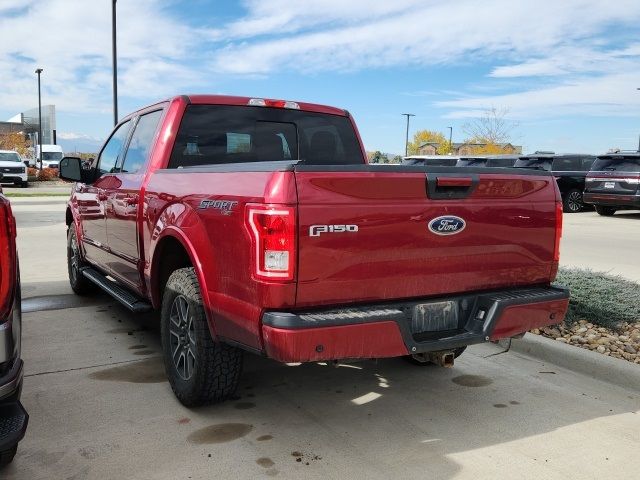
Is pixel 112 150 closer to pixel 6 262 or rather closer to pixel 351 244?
pixel 6 262

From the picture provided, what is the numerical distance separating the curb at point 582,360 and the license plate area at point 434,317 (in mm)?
1643

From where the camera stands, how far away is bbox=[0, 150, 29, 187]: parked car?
1144 inches

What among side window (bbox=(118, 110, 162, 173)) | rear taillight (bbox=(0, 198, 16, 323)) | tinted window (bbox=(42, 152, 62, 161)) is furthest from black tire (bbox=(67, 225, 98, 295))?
tinted window (bbox=(42, 152, 62, 161))

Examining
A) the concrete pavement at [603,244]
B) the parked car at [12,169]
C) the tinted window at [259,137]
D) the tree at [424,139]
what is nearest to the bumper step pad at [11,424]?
the tinted window at [259,137]

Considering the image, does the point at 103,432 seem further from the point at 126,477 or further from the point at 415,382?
the point at 415,382

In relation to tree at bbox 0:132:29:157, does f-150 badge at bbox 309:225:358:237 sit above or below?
below

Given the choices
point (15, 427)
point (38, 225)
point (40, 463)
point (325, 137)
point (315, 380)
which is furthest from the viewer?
point (38, 225)

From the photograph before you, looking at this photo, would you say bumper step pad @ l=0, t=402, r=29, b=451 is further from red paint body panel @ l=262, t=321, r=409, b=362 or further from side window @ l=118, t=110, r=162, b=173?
side window @ l=118, t=110, r=162, b=173

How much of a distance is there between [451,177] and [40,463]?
101 inches

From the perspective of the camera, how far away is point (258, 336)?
116 inches

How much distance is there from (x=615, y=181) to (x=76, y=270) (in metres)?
14.9

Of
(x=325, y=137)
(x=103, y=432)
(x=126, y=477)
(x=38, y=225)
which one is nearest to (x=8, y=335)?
(x=126, y=477)

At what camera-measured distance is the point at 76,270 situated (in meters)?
6.73

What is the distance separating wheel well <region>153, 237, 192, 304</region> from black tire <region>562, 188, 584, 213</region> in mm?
17480
